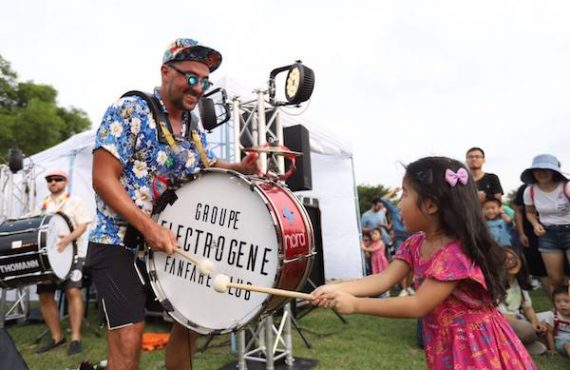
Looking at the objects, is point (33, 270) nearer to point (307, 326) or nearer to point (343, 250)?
point (307, 326)

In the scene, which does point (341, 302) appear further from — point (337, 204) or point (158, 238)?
point (337, 204)

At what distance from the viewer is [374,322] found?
5574mm

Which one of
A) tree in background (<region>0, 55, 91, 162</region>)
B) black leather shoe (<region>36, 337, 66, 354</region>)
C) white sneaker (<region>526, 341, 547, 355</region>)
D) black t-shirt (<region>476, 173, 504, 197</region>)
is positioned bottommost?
white sneaker (<region>526, 341, 547, 355</region>)

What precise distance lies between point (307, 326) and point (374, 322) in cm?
85

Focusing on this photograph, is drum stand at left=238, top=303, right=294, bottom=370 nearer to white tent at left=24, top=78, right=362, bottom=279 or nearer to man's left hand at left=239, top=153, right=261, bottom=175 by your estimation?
man's left hand at left=239, top=153, right=261, bottom=175

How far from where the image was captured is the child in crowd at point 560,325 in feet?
12.6

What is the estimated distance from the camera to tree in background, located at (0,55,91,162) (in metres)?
18.7

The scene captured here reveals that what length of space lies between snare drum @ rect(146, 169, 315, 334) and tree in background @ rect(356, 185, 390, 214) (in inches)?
1004

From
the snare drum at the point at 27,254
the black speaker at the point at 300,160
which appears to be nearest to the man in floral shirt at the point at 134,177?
the black speaker at the point at 300,160

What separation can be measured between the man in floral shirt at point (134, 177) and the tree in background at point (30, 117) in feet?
59.2

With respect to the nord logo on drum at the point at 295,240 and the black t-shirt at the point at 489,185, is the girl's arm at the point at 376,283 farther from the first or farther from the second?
the black t-shirt at the point at 489,185

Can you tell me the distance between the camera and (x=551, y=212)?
451 cm

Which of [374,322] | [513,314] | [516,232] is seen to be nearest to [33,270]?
[374,322]

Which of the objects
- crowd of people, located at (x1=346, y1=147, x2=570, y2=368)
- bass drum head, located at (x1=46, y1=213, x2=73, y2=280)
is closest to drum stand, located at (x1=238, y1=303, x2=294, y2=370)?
crowd of people, located at (x1=346, y1=147, x2=570, y2=368)
